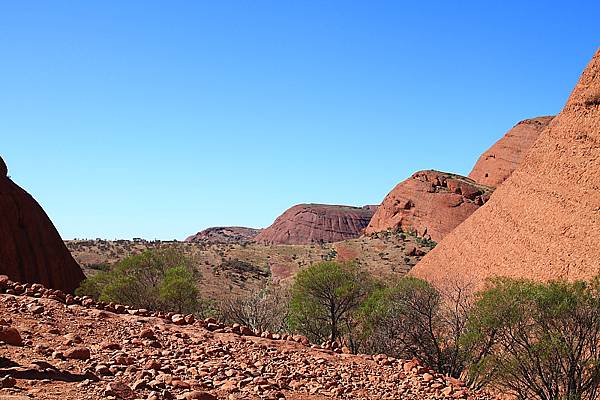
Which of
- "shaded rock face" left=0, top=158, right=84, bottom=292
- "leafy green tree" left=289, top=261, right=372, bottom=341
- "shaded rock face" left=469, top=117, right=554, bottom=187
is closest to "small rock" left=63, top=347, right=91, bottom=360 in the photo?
"shaded rock face" left=0, top=158, right=84, bottom=292

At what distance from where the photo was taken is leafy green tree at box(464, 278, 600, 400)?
48.4 ft

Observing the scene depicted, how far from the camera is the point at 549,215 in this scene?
2383cm

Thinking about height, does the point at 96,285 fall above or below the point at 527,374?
above

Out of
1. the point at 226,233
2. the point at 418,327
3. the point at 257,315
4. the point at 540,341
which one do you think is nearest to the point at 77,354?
the point at 540,341

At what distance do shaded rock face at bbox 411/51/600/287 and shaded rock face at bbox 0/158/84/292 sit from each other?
17616 millimetres

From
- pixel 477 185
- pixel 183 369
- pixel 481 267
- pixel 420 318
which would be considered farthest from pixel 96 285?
pixel 477 185

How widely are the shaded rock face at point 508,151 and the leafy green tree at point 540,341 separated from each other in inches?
2026

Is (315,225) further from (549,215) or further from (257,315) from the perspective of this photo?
(549,215)

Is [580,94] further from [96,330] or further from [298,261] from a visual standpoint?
[298,261]

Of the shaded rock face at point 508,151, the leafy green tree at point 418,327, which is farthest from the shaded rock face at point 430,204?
the leafy green tree at point 418,327

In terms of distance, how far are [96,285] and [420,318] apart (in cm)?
1466

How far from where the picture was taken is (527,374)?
15047mm

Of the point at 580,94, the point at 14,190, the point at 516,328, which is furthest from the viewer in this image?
the point at 580,94

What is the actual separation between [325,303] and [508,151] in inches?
1957
